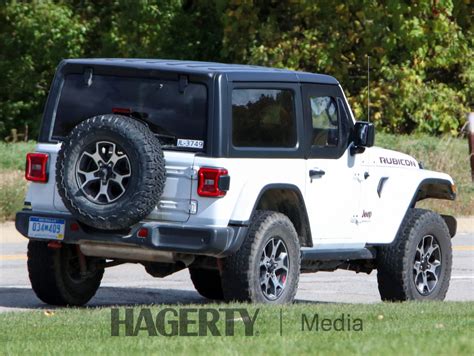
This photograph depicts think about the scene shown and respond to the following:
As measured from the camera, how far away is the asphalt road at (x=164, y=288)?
12.3 m

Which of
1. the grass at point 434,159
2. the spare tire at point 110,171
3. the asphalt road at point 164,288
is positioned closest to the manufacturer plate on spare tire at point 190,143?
the spare tire at point 110,171

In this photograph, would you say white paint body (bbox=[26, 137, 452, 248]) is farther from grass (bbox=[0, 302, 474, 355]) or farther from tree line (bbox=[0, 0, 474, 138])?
tree line (bbox=[0, 0, 474, 138])

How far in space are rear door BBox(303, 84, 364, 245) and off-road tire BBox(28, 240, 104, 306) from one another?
1848 millimetres

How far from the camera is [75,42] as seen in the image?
95.0 ft

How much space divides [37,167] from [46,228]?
0.50 metres

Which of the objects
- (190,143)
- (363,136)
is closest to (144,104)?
(190,143)

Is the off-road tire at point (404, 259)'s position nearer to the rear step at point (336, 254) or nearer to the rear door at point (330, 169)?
the rear step at point (336, 254)

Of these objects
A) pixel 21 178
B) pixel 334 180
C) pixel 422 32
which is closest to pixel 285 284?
pixel 334 180

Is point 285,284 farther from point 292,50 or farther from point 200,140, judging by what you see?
point 292,50

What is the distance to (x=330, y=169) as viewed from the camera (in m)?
11.5

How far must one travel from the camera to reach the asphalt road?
1227 centimetres

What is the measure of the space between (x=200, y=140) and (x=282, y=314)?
1.55 meters

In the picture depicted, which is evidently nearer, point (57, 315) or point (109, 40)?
point (57, 315)

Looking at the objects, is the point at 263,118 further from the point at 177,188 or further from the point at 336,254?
the point at 336,254
